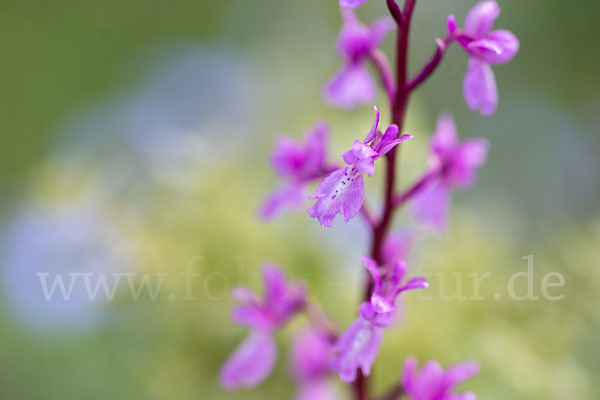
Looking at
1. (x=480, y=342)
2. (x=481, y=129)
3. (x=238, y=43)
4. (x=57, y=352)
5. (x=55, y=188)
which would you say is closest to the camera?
(x=480, y=342)

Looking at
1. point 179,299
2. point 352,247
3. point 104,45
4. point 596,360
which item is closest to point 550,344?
point 596,360

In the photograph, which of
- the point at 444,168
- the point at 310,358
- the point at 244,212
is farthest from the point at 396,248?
the point at 244,212

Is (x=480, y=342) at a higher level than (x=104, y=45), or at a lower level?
lower

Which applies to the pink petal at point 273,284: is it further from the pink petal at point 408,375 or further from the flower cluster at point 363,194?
the pink petal at point 408,375

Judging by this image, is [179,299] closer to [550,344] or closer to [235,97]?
[550,344]

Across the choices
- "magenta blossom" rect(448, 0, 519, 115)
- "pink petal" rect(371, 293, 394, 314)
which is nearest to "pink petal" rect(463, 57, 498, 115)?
"magenta blossom" rect(448, 0, 519, 115)

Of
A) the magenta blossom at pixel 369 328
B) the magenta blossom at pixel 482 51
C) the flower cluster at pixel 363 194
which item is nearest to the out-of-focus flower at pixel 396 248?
the flower cluster at pixel 363 194
